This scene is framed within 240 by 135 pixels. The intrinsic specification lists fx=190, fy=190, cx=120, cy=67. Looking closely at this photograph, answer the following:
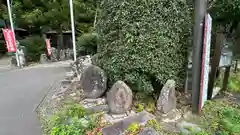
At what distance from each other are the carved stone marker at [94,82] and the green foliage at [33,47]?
28.3ft

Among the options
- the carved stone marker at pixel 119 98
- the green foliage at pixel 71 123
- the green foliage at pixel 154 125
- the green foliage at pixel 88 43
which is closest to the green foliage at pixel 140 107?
the carved stone marker at pixel 119 98

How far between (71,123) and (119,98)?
0.77 meters

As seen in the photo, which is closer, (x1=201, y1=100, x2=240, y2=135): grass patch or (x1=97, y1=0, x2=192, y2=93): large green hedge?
(x1=201, y1=100, x2=240, y2=135): grass patch

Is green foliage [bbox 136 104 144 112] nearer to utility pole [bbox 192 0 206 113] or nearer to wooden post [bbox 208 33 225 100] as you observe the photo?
utility pole [bbox 192 0 206 113]

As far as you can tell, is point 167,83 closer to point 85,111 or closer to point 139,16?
point 139,16

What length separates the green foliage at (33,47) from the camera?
10.9m

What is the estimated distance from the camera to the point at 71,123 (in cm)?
265

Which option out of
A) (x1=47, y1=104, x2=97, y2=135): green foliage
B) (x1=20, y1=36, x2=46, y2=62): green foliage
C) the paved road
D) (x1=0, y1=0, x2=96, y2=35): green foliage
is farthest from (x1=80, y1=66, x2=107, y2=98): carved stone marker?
(x1=20, y1=36, x2=46, y2=62): green foliage

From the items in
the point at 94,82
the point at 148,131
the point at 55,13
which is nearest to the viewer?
the point at 148,131

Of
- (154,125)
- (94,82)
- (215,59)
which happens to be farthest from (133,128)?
(215,59)

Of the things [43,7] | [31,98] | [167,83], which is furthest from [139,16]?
[43,7]

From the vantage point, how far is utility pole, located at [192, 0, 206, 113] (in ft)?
8.77

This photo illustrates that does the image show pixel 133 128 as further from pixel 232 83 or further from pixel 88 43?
pixel 88 43

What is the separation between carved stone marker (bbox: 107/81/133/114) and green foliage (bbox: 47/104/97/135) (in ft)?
1.27
